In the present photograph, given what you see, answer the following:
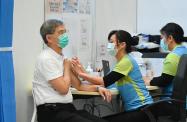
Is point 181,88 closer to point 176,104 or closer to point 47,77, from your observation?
point 176,104

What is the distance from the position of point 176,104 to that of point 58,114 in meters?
1.00

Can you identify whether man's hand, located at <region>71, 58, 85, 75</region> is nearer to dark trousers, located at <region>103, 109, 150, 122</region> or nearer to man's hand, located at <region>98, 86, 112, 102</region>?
man's hand, located at <region>98, 86, 112, 102</region>

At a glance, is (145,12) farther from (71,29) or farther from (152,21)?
(71,29)

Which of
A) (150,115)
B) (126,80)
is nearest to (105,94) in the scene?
(126,80)

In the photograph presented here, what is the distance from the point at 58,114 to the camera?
2674mm

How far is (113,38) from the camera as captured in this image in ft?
10.3

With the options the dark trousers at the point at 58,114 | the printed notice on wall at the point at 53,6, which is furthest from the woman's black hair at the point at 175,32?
the dark trousers at the point at 58,114

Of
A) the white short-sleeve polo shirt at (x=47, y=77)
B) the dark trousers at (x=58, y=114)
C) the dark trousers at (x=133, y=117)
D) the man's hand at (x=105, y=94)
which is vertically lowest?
the dark trousers at (x=133, y=117)

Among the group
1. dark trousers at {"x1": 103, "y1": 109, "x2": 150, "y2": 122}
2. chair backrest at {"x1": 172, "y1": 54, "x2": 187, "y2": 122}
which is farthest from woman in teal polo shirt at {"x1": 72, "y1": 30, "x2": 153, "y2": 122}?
chair backrest at {"x1": 172, "y1": 54, "x2": 187, "y2": 122}

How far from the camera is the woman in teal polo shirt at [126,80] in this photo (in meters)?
2.99

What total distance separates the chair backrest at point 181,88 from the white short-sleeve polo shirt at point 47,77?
3.05 ft

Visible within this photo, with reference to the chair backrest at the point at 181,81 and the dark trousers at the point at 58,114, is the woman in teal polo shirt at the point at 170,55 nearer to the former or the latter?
the chair backrest at the point at 181,81

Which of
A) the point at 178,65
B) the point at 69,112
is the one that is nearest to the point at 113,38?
the point at 178,65

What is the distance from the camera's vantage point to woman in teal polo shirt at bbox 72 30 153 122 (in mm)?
2988
